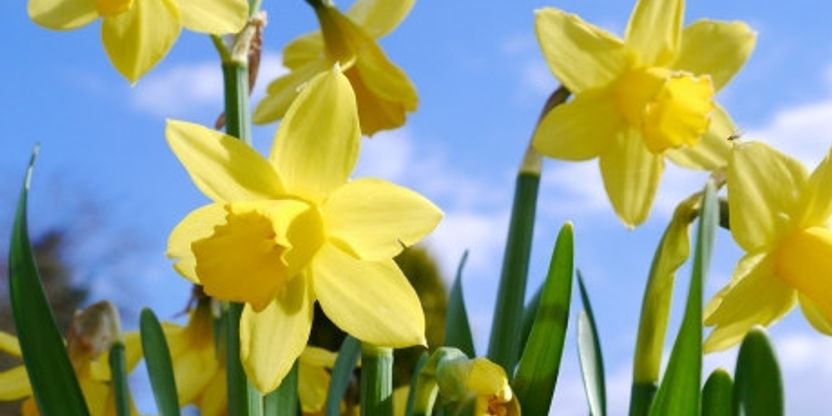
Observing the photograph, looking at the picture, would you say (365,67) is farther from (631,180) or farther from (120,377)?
(120,377)

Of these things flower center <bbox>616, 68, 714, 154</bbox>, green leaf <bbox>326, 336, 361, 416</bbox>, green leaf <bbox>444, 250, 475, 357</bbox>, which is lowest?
green leaf <bbox>326, 336, 361, 416</bbox>

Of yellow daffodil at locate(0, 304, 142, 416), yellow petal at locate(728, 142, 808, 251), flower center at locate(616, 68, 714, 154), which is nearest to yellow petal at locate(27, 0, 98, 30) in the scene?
yellow daffodil at locate(0, 304, 142, 416)

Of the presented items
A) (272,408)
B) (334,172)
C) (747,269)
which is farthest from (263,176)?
(747,269)

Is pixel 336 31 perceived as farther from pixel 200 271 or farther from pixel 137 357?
pixel 137 357

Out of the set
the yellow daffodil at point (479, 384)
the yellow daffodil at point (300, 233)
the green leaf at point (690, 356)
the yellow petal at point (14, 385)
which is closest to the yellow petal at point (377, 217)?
the yellow daffodil at point (300, 233)

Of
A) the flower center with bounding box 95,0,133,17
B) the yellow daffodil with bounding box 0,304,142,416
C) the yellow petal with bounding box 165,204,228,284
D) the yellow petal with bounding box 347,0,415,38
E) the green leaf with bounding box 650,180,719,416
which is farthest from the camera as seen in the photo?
the yellow daffodil with bounding box 0,304,142,416

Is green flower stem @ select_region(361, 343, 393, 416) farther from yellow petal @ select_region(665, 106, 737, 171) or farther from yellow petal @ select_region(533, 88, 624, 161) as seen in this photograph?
yellow petal @ select_region(665, 106, 737, 171)

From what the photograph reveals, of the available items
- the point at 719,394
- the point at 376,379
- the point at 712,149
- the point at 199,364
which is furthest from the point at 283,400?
the point at 712,149
